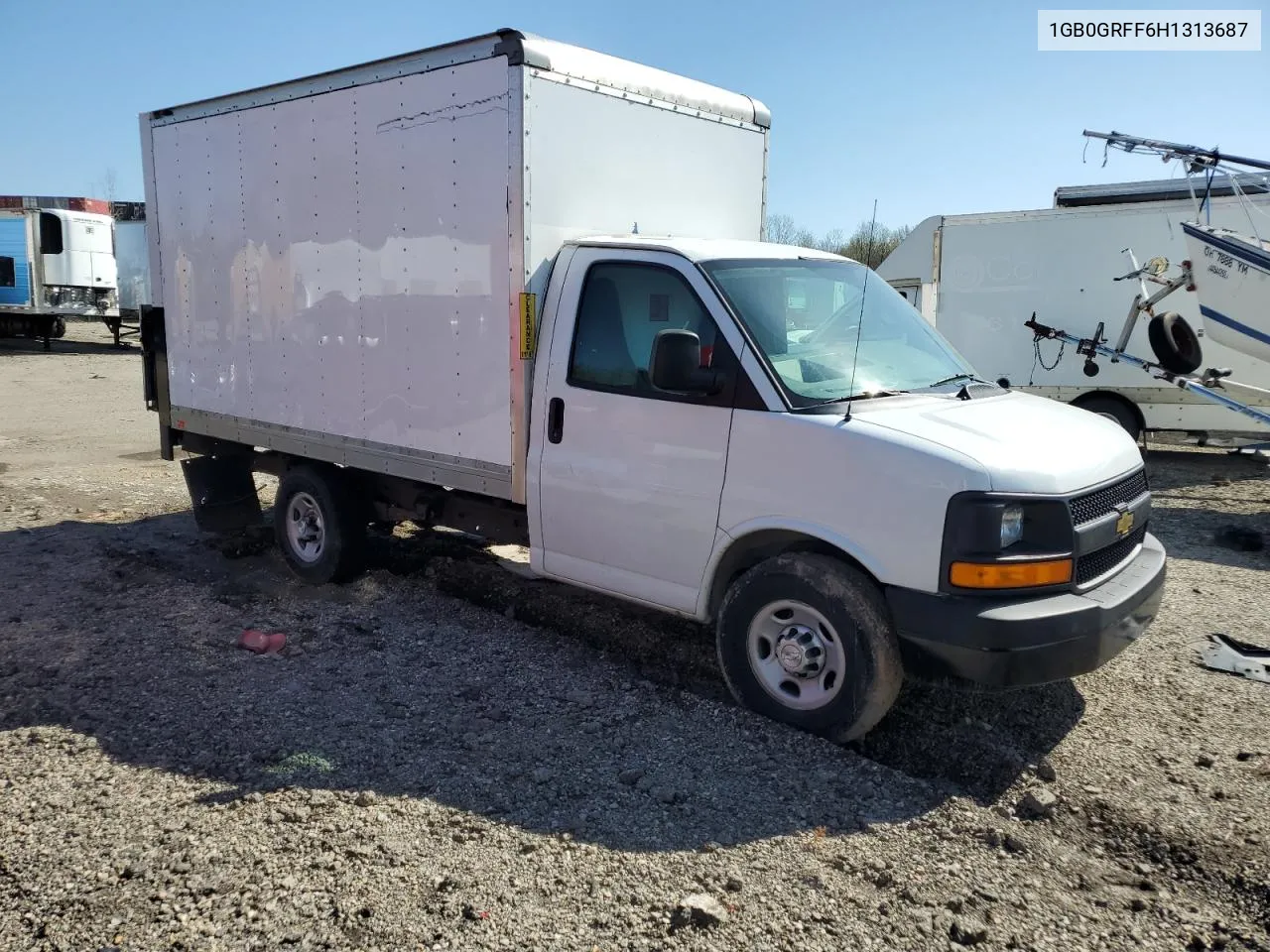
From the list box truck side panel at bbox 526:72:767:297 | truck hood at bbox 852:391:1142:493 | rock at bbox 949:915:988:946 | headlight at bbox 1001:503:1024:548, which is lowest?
rock at bbox 949:915:988:946

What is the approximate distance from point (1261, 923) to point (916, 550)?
166 centimetres

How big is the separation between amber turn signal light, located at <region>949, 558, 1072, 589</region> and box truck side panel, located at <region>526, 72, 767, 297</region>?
8.74ft

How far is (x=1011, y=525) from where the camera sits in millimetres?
3994

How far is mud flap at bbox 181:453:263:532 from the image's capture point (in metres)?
7.98

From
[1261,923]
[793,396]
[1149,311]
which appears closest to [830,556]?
[793,396]

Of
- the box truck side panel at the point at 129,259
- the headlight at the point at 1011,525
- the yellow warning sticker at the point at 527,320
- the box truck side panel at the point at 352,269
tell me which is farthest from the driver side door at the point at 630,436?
the box truck side panel at the point at 129,259

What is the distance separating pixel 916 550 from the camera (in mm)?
4035

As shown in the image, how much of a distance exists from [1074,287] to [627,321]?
31.2 ft

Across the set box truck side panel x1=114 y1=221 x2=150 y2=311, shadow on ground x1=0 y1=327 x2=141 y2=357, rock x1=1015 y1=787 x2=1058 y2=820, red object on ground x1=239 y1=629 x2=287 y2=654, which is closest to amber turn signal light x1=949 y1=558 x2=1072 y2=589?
rock x1=1015 y1=787 x2=1058 y2=820

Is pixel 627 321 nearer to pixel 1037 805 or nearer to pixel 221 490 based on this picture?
pixel 1037 805

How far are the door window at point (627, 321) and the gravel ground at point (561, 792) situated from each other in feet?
5.17

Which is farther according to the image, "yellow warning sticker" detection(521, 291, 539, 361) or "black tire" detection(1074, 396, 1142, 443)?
"black tire" detection(1074, 396, 1142, 443)

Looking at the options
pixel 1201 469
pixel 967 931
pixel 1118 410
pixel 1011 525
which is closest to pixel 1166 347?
pixel 1118 410

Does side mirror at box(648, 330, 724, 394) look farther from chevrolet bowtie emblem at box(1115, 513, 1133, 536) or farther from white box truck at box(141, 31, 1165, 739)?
chevrolet bowtie emblem at box(1115, 513, 1133, 536)
